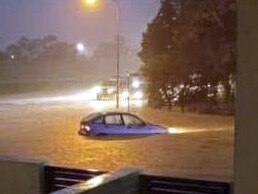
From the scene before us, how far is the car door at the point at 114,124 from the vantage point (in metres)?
24.3

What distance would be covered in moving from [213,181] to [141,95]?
35.2 m

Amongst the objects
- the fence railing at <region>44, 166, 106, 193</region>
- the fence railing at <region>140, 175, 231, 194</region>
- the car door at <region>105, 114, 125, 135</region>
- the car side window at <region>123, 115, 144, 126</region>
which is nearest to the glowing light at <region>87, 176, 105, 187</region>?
the fence railing at <region>140, 175, 231, 194</region>

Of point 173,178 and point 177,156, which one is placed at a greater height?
point 173,178

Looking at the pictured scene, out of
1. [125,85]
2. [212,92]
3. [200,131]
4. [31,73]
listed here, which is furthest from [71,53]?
[200,131]

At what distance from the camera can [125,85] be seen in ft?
135

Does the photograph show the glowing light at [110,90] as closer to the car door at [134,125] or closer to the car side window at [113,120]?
the car door at [134,125]

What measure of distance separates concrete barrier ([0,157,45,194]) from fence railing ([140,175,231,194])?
3.35 feet

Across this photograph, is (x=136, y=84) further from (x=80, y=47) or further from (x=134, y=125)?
(x=80, y=47)

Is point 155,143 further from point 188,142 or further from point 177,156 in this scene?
point 177,156

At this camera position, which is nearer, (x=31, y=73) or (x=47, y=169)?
(x=47, y=169)

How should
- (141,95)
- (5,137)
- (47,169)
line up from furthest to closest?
(141,95) → (5,137) → (47,169)

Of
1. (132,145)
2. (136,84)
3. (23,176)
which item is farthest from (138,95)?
(23,176)

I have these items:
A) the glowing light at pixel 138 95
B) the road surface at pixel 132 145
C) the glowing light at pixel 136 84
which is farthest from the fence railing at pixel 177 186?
the glowing light at pixel 136 84

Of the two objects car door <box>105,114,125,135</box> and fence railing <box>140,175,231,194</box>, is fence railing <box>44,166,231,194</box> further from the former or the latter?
car door <box>105,114,125,135</box>
